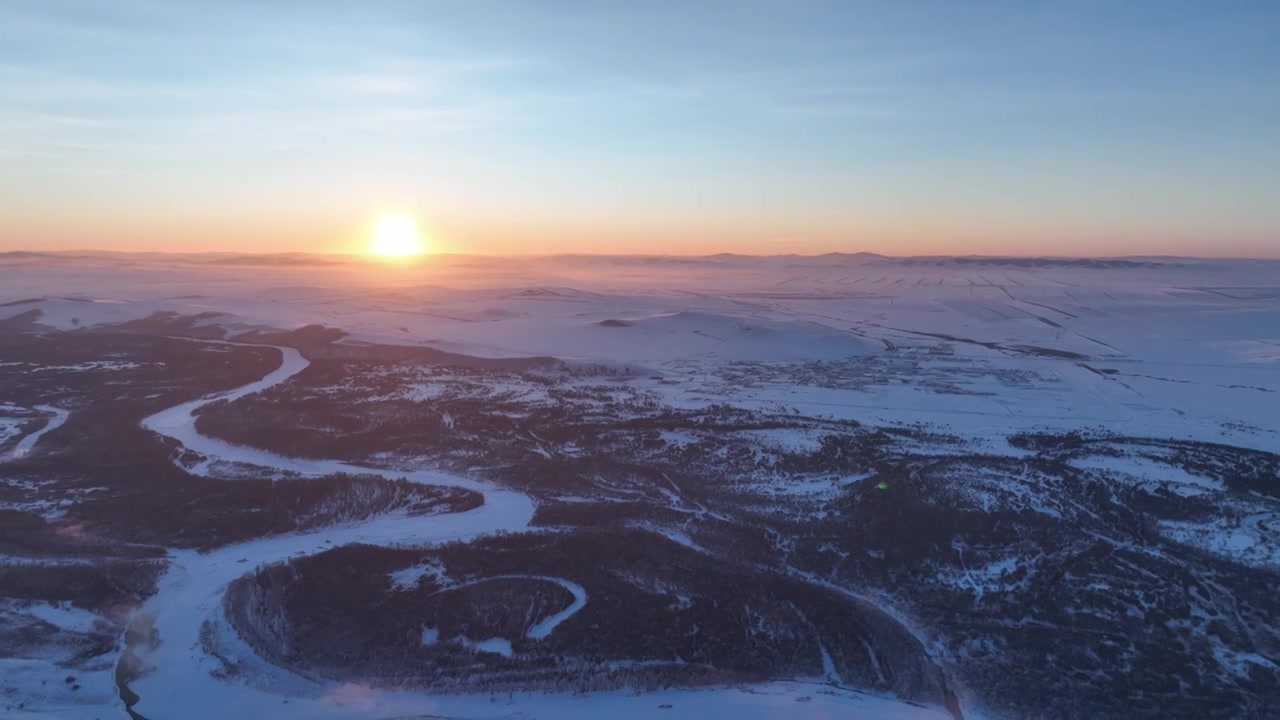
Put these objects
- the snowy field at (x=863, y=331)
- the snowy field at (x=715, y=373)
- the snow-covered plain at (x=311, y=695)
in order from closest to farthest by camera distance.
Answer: the snow-covered plain at (x=311, y=695) < the snowy field at (x=715, y=373) < the snowy field at (x=863, y=331)

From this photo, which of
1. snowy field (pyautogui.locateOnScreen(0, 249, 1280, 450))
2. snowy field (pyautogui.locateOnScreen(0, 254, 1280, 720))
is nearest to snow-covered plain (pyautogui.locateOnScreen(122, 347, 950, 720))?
snowy field (pyautogui.locateOnScreen(0, 254, 1280, 720))

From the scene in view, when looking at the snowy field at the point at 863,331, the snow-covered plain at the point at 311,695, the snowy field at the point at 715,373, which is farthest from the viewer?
the snowy field at the point at 863,331

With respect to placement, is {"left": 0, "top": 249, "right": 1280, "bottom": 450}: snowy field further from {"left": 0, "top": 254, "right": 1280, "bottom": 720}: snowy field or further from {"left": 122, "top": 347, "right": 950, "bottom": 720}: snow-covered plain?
{"left": 122, "top": 347, "right": 950, "bottom": 720}: snow-covered plain

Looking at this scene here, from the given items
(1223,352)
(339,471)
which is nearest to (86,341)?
(339,471)

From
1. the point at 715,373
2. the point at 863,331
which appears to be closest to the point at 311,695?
the point at 715,373

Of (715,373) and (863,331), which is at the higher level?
(863,331)

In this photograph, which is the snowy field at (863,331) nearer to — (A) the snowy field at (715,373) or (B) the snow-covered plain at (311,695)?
(A) the snowy field at (715,373)

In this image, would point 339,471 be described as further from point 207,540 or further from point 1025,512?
point 1025,512

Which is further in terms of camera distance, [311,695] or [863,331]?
[863,331]

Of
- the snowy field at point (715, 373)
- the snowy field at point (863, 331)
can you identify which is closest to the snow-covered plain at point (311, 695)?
the snowy field at point (715, 373)

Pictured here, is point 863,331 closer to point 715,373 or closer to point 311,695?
point 715,373

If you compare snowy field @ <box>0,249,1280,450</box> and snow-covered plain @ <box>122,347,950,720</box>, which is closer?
snow-covered plain @ <box>122,347,950,720</box>
